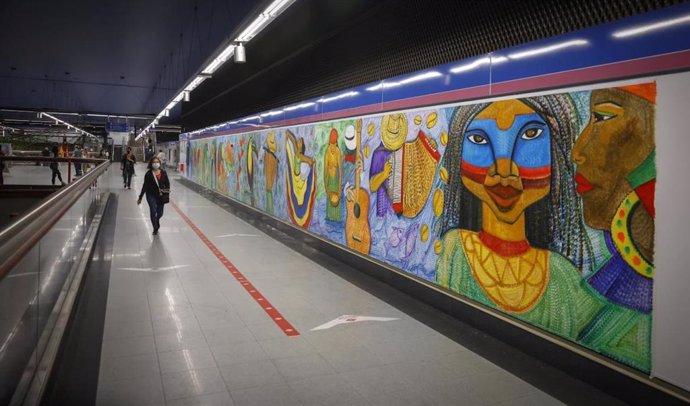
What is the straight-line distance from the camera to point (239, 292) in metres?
5.58

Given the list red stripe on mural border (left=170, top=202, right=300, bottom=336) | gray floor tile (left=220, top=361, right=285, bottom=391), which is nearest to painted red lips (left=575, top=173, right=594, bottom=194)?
gray floor tile (left=220, top=361, right=285, bottom=391)

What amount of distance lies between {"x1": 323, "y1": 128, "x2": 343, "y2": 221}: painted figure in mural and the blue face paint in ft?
9.59

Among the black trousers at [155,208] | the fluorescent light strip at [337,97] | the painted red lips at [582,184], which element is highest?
the fluorescent light strip at [337,97]

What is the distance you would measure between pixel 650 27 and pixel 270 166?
823cm

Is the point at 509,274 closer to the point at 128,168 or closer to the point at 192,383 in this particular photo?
the point at 192,383

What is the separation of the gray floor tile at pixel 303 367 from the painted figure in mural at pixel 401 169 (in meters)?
2.18

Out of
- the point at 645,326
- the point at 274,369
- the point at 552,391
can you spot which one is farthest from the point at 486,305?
the point at 274,369

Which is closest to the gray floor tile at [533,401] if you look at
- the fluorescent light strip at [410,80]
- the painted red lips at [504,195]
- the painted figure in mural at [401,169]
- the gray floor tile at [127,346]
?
the painted red lips at [504,195]

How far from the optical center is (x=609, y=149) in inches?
124

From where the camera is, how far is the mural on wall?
10.00ft

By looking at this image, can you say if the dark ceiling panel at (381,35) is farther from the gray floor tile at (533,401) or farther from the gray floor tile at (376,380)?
the gray floor tile at (376,380)

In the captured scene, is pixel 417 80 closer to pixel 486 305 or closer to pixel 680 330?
pixel 486 305

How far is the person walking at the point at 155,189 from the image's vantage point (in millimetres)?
8914

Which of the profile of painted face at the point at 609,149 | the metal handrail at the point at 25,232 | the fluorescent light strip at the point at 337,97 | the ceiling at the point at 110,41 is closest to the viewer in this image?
the metal handrail at the point at 25,232
